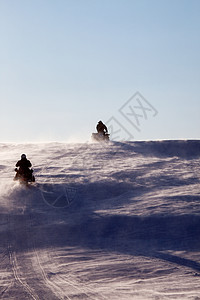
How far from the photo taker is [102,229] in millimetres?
13016

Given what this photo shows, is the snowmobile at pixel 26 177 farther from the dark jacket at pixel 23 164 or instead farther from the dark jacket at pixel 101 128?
the dark jacket at pixel 101 128

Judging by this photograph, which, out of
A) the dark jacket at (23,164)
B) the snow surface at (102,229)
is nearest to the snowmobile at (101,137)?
the snow surface at (102,229)

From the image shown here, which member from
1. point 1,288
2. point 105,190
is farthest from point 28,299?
point 105,190

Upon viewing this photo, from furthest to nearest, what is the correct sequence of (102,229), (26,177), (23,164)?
(23,164) → (26,177) → (102,229)

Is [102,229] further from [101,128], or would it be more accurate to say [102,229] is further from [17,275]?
[101,128]

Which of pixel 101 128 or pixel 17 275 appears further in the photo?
pixel 101 128

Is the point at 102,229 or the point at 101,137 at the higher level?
the point at 101,137

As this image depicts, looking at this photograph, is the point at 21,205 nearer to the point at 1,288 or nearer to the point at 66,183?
the point at 66,183

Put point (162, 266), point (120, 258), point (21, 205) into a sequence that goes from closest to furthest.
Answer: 1. point (162, 266)
2. point (120, 258)
3. point (21, 205)

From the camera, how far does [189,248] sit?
36.2 feet

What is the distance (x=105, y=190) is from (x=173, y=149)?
10.00 metres

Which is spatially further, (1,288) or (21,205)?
(21,205)

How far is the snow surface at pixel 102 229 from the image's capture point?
327 inches

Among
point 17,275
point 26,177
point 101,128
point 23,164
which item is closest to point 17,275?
point 17,275
